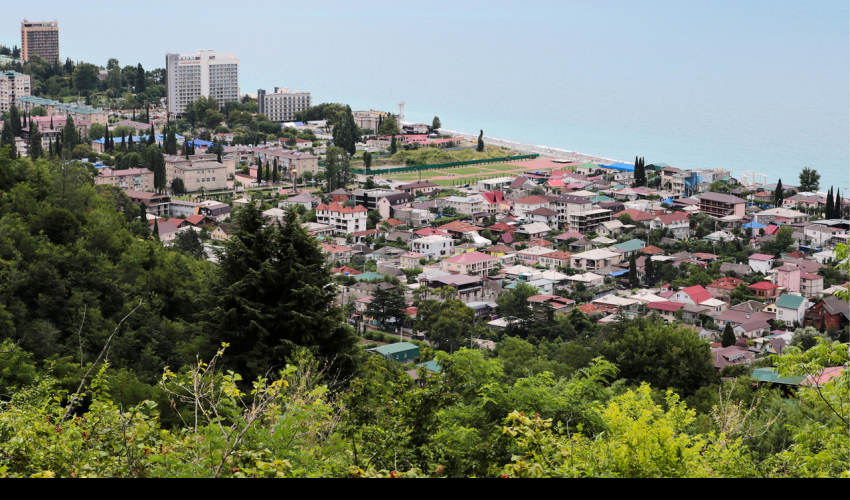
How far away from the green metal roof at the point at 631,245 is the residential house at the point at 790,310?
3.67m

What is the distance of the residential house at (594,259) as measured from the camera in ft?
42.3

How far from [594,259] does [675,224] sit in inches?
115

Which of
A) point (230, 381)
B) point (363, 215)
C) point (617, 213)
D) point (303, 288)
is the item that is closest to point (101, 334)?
point (303, 288)

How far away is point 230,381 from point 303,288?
1.90m

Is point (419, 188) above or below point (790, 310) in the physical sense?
above

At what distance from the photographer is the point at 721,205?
15836mm

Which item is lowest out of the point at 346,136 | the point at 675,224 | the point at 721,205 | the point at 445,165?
the point at 675,224

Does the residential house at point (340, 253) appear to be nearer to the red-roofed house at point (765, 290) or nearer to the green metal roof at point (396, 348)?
the green metal roof at point (396, 348)

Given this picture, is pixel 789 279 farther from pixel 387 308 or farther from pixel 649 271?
pixel 387 308

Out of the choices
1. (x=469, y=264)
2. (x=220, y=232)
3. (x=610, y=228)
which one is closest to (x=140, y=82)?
(x=220, y=232)

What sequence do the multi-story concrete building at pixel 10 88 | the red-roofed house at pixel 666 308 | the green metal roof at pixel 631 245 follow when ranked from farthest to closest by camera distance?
the multi-story concrete building at pixel 10 88, the green metal roof at pixel 631 245, the red-roofed house at pixel 666 308

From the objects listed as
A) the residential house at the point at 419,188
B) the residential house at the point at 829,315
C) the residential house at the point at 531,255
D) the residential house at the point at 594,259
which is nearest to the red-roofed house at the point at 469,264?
the residential house at the point at 531,255

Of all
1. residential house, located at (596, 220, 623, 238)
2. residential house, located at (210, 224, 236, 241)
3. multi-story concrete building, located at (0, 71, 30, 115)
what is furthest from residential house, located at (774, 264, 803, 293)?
multi-story concrete building, located at (0, 71, 30, 115)
